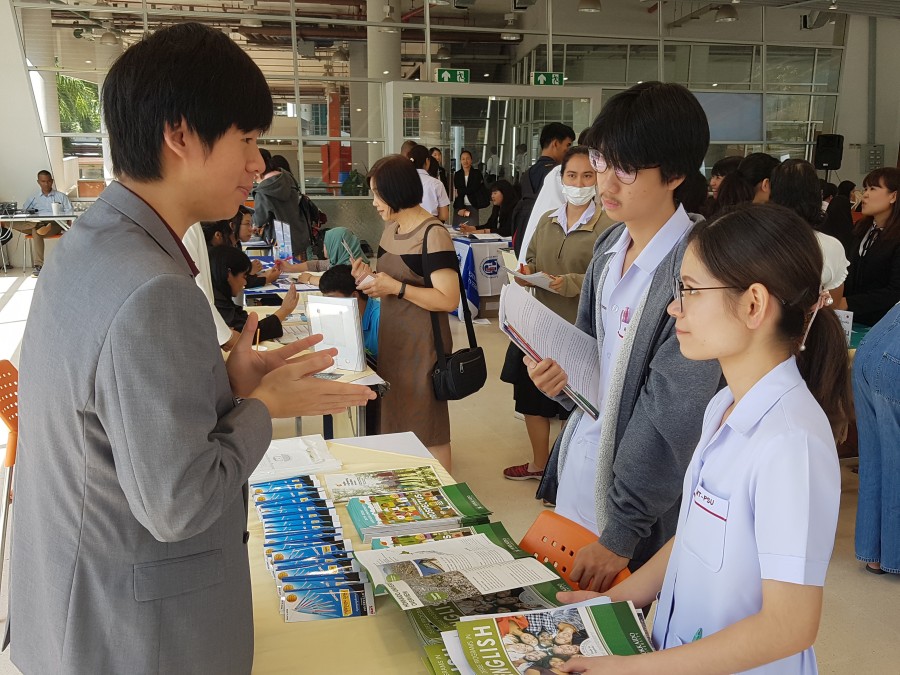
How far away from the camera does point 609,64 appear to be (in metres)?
13.0

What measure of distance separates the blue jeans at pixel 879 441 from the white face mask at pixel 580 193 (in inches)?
56.4

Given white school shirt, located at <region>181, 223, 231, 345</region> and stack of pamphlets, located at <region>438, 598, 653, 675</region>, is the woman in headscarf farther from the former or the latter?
stack of pamphlets, located at <region>438, 598, 653, 675</region>

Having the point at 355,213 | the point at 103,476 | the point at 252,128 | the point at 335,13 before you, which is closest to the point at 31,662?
the point at 103,476

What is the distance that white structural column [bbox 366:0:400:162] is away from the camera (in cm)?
1203

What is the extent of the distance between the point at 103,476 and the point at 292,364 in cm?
32

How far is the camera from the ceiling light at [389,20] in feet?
40.1

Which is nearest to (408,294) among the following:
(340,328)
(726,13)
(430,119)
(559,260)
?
(340,328)

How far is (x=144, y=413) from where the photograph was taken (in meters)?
0.90

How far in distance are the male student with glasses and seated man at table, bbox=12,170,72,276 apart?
11031mm

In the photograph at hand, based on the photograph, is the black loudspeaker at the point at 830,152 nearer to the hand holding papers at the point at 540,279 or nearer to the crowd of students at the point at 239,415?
the hand holding papers at the point at 540,279

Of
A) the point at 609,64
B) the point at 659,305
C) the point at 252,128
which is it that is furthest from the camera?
the point at 609,64

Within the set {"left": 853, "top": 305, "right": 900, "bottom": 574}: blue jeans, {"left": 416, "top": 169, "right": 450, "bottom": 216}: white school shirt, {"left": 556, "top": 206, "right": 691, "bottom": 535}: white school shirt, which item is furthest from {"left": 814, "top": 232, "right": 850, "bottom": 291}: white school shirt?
{"left": 416, "top": 169, "right": 450, "bottom": 216}: white school shirt

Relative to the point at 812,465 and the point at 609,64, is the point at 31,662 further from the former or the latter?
the point at 609,64

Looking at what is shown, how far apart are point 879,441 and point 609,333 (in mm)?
2081
